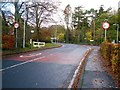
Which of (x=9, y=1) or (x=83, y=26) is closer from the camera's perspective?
(x=9, y=1)

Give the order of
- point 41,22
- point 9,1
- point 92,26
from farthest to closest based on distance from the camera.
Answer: point 92,26 < point 41,22 < point 9,1

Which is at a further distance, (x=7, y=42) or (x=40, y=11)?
(x=40, y=11)

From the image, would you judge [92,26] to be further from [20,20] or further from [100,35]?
[20,20]

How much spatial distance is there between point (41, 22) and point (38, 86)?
41591 mm

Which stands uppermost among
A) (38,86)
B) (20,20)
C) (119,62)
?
(20,20)

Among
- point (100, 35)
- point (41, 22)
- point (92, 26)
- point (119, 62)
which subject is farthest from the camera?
point (92, 26)

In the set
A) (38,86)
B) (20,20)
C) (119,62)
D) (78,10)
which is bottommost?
(38,86)

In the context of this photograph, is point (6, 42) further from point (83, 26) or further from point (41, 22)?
point (83, 26)

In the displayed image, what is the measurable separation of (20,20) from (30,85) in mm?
30596

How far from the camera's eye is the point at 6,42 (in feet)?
97.5

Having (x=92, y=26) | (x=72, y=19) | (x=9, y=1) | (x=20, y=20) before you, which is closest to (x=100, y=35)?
(x=92, y=26)

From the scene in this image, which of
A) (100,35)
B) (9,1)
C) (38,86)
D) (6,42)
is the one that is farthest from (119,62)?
(100,35)

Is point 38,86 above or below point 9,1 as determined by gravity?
below

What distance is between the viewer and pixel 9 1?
1300 inches
